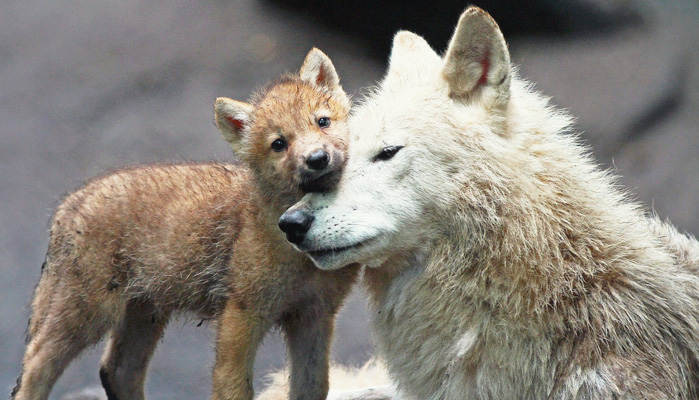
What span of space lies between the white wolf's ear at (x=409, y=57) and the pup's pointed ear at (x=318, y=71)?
517 mm

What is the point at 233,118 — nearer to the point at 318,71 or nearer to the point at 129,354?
the point at 318,71

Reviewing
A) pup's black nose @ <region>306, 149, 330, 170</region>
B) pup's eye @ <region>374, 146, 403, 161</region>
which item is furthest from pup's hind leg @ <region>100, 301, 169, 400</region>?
pup's eye @ <region>374, 146, 403, 161</region>

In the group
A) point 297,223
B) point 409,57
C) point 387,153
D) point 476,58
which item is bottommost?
point 297,223

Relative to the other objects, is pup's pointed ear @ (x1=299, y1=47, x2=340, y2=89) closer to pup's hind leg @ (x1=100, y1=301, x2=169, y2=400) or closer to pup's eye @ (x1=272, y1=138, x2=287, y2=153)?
pup's eye @ (x1=272, y1=138, x2=287, y2=153)

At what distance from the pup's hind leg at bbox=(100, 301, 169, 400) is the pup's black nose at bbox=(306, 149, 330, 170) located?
6.93ft

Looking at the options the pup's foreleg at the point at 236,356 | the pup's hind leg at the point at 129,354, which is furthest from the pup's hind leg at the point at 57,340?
the pup's foreleg at the point at 236,356

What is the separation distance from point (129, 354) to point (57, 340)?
2.05ft

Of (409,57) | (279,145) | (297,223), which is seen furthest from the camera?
(279,145)

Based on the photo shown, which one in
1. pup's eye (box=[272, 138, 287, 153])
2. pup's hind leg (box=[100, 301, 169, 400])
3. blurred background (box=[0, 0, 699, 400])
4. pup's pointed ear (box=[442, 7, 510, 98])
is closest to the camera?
pup's pointed ear (box=[442, 7, 510, 98])

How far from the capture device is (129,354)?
18.0 feet

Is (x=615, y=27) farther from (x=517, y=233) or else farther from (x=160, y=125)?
(x=517, y=233)

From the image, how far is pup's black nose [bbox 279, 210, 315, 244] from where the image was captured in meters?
3.55

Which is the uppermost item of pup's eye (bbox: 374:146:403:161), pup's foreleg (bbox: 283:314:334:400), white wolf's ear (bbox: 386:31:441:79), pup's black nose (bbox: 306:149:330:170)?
white wolf's ear (bbox: 386:31:441:79)

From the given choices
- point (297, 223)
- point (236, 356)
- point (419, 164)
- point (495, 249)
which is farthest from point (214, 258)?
point (495, 249)
